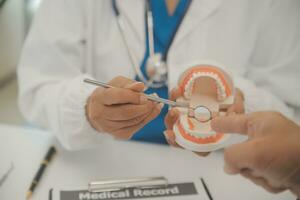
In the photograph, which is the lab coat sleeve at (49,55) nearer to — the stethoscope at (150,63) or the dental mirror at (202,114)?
the stethoscope at (150,63)

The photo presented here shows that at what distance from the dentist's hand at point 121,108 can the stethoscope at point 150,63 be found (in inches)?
5.2

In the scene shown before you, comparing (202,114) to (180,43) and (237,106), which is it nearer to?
(237,106)

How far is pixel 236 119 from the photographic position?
52cm

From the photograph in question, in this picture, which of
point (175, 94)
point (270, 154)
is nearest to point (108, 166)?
point (175, 94)

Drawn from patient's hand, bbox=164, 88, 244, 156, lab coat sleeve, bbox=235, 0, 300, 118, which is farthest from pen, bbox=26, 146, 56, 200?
lab coat sleeve, bbox=235, 0, 300, 118

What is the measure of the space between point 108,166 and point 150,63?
0.70 ft

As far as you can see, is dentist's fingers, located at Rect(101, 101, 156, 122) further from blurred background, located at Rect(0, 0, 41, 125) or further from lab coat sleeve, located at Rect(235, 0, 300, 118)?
blurred background, located at Rect(0, 0, 41, 125)

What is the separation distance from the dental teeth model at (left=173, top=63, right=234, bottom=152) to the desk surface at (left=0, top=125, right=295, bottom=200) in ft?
0.46

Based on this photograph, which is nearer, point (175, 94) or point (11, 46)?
point (175, 94)

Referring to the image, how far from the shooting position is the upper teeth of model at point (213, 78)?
60 centimetres

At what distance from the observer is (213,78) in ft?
1.97

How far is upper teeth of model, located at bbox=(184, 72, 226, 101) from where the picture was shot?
60cm

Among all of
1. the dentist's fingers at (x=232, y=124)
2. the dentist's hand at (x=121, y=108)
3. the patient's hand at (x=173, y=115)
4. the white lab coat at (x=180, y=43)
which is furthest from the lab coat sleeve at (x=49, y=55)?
the dentist's fingers at (x=232, y=124)

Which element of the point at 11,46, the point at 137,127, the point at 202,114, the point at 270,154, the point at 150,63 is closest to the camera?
the point at 270,154
